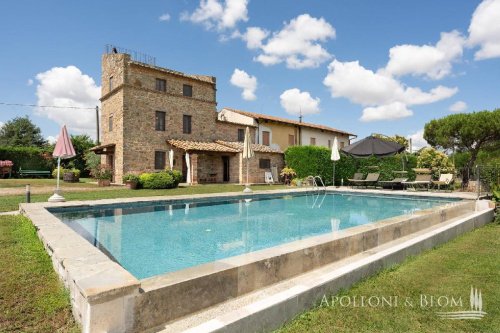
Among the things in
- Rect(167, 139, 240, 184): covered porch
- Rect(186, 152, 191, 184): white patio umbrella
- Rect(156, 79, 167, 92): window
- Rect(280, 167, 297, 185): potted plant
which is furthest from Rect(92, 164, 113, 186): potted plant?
Rect(280, 167, 297, 185): potted plant

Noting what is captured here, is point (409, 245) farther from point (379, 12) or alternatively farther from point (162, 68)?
point (162, 68)

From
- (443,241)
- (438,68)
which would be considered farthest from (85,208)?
(438,68)

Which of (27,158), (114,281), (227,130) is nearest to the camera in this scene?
(114,281)

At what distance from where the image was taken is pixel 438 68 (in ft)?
57.1

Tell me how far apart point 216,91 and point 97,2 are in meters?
12.0

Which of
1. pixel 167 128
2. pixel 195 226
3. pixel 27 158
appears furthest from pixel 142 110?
pixel 195 226

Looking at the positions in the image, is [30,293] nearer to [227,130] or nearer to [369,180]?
[369,180]

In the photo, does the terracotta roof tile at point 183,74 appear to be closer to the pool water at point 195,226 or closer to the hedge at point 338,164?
the hedge at point 338,164

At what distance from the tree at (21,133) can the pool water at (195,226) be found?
4538 cm

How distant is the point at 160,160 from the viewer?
20547 millimetres

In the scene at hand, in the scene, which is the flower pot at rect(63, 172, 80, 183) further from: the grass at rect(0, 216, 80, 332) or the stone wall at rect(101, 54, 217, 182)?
the grass at rect(0, 216, 80, 332)

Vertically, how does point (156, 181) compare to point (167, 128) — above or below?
below

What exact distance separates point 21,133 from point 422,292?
5638cm

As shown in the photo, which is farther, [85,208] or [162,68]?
[162,68]
